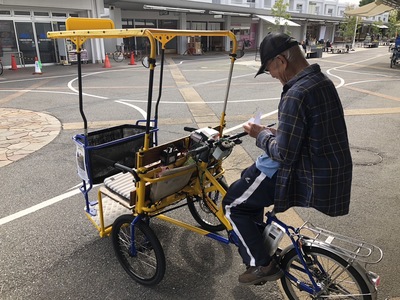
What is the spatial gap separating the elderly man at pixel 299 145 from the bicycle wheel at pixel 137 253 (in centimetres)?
98

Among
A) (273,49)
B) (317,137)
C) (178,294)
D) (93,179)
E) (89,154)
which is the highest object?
(273,49)

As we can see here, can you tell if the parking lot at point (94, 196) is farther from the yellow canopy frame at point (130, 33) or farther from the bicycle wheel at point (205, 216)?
the yellow canopy frame at point (130, 33)

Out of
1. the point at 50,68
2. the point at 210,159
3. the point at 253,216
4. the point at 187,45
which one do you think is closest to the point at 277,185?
the point at 253,216

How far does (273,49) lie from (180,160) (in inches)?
45.8

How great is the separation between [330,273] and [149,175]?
1.49 meters

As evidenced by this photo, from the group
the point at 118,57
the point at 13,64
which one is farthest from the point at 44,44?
the point at 118,57

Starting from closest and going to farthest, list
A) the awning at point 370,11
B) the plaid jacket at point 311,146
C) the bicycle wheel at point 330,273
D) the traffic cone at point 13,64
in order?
the plaid jacket at point 311,146, the bicycle wheel at point 330,273, the traffic cone at point 13,64, the awning at point 370,11

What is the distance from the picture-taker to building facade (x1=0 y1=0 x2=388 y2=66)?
1722 centimetres

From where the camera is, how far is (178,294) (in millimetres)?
2650

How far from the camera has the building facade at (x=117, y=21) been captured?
17.2 metres

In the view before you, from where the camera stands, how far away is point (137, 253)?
9.40 ft

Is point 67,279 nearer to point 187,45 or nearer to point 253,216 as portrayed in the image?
point 253,216

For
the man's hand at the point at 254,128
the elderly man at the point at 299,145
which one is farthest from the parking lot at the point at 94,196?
the man's hand at the point at 254,128

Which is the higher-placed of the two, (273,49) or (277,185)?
(273,49)
